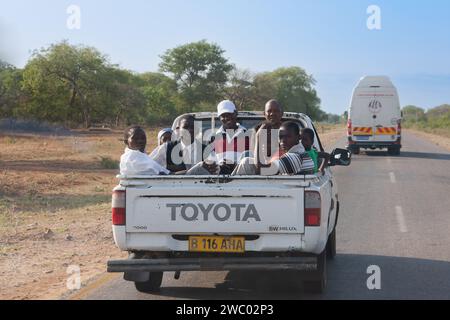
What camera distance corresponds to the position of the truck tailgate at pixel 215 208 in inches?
238

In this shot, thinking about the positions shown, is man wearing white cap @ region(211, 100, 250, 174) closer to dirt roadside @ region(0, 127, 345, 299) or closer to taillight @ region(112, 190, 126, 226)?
taillight @ region(112, 190, 126, 226)

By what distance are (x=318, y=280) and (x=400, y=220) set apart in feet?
19.0

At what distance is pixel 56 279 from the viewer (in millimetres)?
7629

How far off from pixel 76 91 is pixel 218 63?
14494 millimetres

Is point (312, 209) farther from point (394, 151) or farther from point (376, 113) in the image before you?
point (394, 151)

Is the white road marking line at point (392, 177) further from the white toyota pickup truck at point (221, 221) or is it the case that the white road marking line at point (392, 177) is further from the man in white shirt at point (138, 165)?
the white toyota pickup truck at point (221, 221)

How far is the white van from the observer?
2847 cm

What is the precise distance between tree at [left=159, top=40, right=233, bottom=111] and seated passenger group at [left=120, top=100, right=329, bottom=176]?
53.0 metres

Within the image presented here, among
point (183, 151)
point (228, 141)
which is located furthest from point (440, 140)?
point (228, 141)

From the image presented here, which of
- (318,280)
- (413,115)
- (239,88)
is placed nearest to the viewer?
(318,280)

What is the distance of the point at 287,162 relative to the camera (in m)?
6.61

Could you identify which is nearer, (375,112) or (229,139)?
(229,139)

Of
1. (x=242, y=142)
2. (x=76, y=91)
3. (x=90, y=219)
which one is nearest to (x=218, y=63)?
(x=76, y=91)

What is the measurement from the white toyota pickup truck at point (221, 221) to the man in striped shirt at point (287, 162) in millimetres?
431
